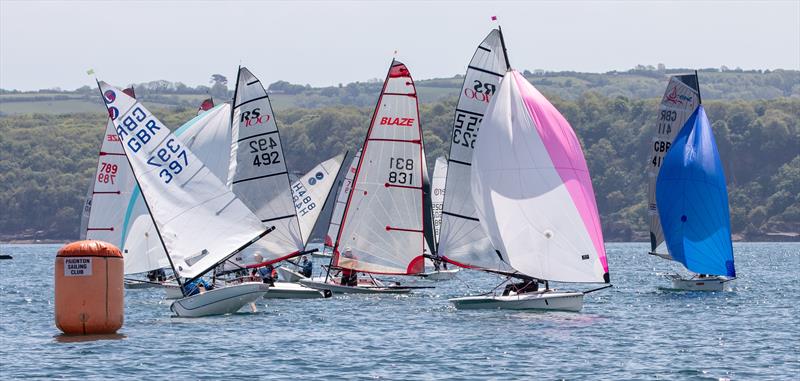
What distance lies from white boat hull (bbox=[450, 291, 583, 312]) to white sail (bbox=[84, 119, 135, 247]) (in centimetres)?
1872

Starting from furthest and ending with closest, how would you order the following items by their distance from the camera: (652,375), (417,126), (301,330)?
1. (417,126)
2. (301,330)
3. (652,375)

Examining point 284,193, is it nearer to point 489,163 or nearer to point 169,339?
point 489,163

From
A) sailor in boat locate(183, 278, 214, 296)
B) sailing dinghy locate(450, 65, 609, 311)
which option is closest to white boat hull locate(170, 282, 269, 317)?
sailor in boat locate(183, 278, 214, 296)

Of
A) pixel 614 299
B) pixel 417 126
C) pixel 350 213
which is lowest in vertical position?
pixel 614 299

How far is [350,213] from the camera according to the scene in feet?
161

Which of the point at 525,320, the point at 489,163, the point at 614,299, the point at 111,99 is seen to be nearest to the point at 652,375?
the point at 525,320

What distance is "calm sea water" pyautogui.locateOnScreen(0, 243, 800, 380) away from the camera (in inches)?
1160

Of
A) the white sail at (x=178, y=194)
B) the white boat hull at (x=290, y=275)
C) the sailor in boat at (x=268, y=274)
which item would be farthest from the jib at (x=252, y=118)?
the white sail at (x=178, y=194)

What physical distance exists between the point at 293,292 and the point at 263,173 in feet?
14.3

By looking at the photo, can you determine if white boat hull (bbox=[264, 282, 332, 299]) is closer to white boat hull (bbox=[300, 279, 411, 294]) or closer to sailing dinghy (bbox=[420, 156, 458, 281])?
white boat hull (bbox=[300, 279, 411, 294])

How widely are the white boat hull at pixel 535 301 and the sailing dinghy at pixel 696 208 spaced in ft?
41.4

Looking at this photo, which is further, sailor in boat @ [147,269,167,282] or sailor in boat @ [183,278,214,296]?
sailor in boat @ [147,269,167,282]

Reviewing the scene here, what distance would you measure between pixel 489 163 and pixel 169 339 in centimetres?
1196

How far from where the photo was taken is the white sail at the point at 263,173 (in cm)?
5003
